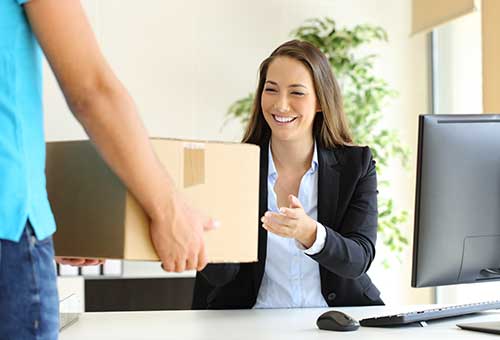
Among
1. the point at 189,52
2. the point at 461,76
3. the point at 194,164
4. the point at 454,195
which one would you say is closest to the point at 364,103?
the point at 461,76

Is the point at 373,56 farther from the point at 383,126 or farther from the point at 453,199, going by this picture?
the point at 453,199

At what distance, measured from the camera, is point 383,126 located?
17.4ft

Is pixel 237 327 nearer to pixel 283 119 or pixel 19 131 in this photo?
pixel 283 119

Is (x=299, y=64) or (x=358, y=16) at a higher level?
(x=358, y=16)

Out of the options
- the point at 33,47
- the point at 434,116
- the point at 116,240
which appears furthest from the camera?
the point at 434,116

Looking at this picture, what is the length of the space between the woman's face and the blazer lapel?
13 centimetres

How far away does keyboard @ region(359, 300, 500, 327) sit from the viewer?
87.7 inches

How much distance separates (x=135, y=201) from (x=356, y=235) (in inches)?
55.6

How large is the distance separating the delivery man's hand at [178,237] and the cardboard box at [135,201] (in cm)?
3

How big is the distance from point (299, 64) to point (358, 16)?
8.25 feet

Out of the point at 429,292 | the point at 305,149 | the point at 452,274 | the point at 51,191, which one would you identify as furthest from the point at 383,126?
the point at 51,191

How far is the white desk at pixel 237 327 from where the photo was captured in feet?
6.79

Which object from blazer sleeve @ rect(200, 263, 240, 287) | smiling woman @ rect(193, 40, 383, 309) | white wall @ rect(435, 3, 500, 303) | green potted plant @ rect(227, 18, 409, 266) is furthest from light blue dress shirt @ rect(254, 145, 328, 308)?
white wall @ rect(435, 3, 500, 303)

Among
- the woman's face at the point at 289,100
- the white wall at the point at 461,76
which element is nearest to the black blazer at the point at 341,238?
the woman's face at the point at 289,100
